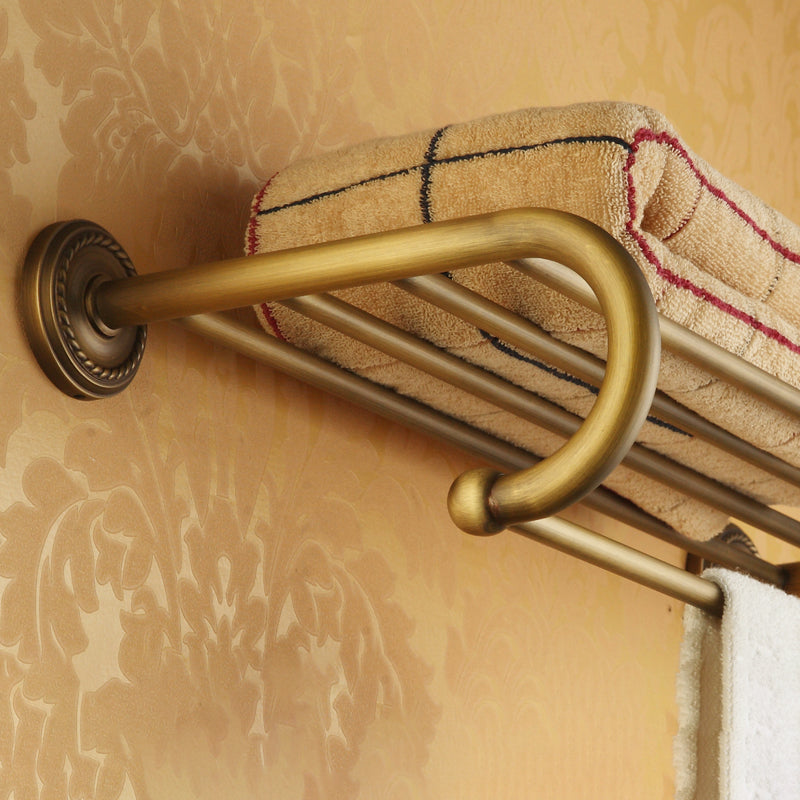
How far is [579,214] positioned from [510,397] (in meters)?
0.12

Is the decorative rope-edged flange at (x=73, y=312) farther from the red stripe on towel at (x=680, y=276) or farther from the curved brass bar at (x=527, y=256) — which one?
the red stripe on towel at (x=680, y=276)

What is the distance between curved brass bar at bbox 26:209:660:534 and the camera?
289 mm

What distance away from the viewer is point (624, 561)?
1.59 ft

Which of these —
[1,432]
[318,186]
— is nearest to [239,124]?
[318,186]

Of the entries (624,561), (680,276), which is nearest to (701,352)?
(680,276)

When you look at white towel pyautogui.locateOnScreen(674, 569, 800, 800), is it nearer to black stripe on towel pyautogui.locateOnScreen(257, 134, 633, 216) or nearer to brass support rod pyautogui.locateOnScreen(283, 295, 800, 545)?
brass support rod pyautogui.locateOnScreen(283, 295, 800, 545)

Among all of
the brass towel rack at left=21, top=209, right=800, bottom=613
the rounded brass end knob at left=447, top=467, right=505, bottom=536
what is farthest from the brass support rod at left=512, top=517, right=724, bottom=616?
the rounded brass end knob at left=447, top=467, right=505, bottom=536

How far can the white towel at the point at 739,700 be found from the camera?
51 cm

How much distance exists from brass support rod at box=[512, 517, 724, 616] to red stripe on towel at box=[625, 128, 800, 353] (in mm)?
112

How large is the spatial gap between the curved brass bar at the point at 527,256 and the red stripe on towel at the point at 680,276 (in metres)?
0.06

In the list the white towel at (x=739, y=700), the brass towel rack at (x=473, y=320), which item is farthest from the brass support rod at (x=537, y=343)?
the white towel at (x=739, y=700)

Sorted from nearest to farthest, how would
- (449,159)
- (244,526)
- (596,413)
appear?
(596,413) < (449,159) < (244,526)

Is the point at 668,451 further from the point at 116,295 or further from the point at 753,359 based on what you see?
the point at 116,295

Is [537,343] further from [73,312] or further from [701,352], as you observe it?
[73,312]
